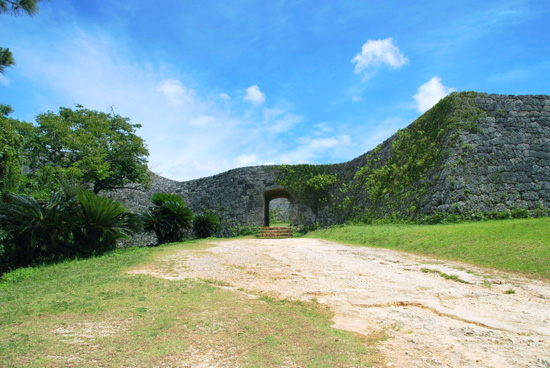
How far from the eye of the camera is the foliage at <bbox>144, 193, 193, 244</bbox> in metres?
12.2

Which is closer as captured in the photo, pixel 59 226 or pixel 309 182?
pixel 59 226

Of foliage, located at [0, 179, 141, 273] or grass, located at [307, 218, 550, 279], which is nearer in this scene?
grass, located at [307, 218, 550, 279]

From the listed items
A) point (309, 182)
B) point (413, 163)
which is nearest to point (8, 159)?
point (309, 182)

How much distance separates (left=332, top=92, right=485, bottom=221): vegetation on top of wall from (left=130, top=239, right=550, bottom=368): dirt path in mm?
5735

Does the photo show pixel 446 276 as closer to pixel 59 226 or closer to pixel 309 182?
pixel 59 226

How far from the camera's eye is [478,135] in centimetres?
1152

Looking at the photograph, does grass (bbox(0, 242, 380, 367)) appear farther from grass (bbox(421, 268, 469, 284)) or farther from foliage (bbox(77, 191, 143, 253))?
foliage (bbox(77, 191, 143, 253))

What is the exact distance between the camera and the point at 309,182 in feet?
59.4

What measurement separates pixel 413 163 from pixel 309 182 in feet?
21.2

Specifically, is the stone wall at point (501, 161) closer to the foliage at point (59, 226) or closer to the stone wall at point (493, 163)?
the stone wall at point (493, 163)

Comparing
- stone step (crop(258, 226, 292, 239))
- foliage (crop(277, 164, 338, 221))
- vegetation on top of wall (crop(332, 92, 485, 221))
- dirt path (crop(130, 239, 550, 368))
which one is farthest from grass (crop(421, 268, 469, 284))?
foliage (crop(277, 164, 338, 221))

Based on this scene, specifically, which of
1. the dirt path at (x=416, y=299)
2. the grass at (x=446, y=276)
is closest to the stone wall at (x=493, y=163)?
the dirt path at (x=416, y=299)

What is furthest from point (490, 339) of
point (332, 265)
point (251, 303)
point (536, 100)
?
point (536, 100)

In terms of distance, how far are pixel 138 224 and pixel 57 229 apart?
1849mm
